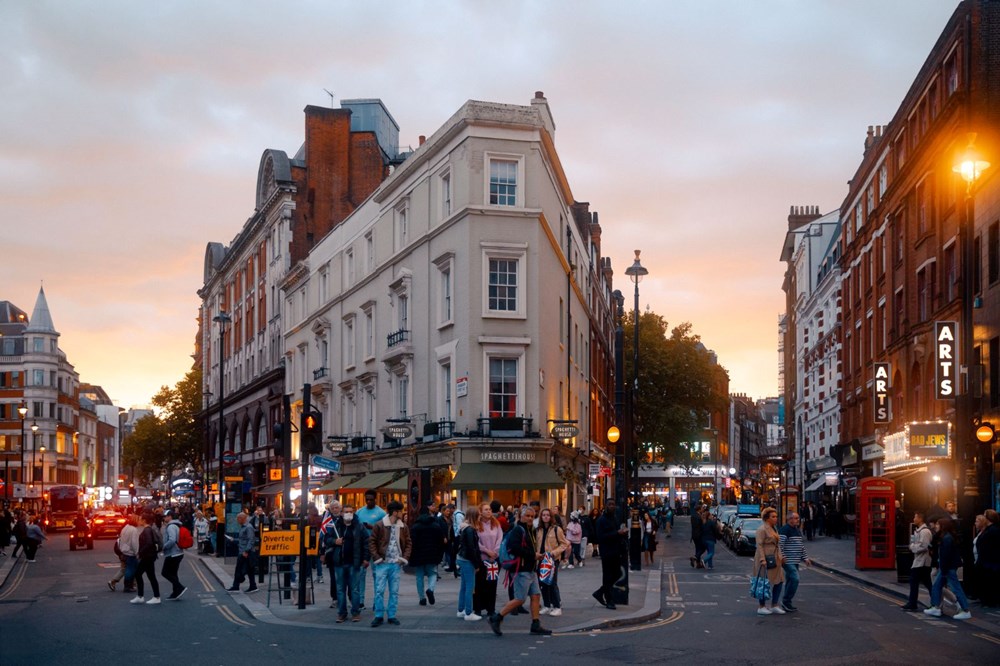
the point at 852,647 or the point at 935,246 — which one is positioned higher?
the point at 935,246

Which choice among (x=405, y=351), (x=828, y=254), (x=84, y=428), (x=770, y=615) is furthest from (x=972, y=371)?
(x=84, y=428)

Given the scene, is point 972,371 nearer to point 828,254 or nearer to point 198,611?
point 198,611

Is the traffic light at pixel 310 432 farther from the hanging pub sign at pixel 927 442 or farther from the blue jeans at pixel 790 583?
the hanging pub sign at pixel 927 442

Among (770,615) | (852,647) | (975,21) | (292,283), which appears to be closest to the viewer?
(852,647)

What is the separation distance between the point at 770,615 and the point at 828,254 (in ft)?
188

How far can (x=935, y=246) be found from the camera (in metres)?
39.7

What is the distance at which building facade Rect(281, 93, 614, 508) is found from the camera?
3975 centimetres

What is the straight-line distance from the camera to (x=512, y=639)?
16.3 metres

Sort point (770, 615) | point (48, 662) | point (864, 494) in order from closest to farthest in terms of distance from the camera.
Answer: point (48, 662)
point (770, 615)
point (864, 494)

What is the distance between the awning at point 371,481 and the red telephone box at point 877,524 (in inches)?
758

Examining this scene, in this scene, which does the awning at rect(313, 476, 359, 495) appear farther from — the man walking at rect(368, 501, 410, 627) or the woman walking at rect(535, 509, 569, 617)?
the man walking at rect(368, 501, 410, 627)

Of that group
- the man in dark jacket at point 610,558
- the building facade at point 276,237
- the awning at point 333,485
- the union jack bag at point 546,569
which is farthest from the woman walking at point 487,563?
the building facade at point 276,237

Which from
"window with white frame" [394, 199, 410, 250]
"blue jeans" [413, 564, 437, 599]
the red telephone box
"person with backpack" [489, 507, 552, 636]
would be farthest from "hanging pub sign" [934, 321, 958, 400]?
"person with backpack" [489, 507, 552, 636]

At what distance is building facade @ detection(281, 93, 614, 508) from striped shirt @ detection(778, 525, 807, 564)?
1866 centimetres
